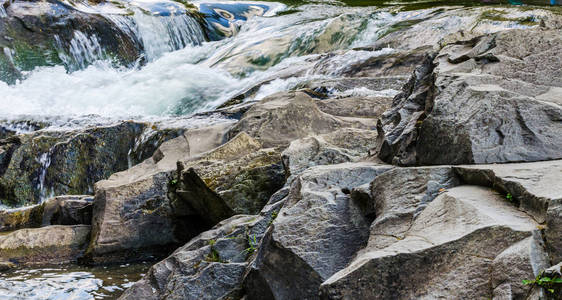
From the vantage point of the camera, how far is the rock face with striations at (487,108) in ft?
11.7

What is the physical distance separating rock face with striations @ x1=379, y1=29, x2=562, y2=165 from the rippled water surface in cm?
344

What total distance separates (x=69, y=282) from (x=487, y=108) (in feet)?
→ 16.2

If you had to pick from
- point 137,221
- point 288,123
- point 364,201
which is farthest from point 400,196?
point 137,221

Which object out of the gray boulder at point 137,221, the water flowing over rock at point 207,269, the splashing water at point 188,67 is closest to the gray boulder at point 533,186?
the water flowing over rock at point 207,269

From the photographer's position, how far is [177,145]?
8289 mm

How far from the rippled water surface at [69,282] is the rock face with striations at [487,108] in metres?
3.44

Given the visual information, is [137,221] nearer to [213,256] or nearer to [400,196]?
[213,256]

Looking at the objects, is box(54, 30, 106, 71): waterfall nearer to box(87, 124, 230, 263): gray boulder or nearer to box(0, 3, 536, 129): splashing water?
box(0, 3, 536, 129): splashing water

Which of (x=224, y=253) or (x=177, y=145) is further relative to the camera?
(x=177, y=145)

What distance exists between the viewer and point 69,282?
622cm

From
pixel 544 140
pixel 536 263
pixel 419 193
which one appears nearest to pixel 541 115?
pixel 544 140

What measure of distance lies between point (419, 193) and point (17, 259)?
18.9ft

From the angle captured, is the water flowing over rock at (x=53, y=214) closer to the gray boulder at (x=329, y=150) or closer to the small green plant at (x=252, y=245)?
the gray boulder at (x=329, y=150)

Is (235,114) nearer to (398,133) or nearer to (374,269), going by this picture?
(398,133)
